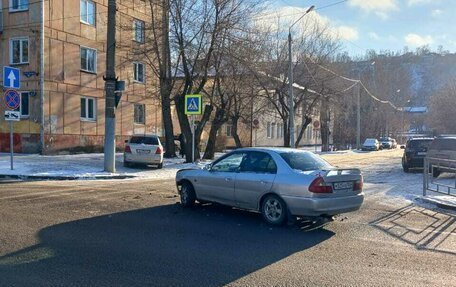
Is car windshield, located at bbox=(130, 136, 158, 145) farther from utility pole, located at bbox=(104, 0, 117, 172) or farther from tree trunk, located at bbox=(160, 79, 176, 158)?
tree trunk, located at bbox=(160, 79, 176, 158)

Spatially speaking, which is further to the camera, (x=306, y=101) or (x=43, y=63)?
(x=306, y=101)

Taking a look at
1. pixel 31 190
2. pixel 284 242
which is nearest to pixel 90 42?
pixel 31 190

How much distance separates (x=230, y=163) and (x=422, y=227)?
12.8ft

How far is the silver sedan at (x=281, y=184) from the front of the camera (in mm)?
8195

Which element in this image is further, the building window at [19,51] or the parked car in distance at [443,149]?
the building window at [19,51]

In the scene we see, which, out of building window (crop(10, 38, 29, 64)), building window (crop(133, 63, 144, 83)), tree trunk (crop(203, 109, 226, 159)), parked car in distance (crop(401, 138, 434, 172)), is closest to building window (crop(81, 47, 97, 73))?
building window (crop(10, 38, 29, 64))

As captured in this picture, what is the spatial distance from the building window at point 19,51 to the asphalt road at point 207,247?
58.7 ft

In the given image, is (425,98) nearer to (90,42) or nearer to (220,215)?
(90,42)

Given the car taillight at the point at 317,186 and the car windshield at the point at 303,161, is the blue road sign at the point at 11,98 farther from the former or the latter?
the car taillight at the point at 317,186

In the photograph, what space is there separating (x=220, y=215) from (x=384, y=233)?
317 cm

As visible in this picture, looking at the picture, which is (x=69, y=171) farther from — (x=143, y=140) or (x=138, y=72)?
(x=138, y=72)

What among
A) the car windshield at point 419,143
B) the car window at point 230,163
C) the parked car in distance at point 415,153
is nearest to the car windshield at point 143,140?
the car window at point 230,163

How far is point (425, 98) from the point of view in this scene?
9388cm

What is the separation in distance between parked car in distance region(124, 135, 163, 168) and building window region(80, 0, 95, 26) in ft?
38.6
